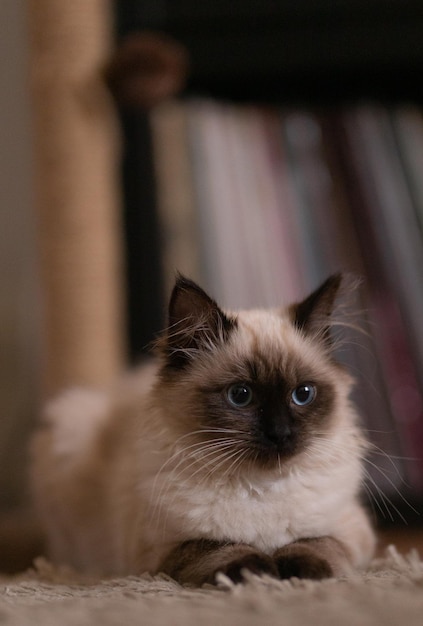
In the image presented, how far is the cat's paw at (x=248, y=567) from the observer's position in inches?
33.9

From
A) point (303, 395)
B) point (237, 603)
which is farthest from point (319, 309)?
point (237, 603)

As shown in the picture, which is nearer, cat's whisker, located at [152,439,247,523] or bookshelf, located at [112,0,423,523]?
cat's whisker, located at [152,439,247,523]

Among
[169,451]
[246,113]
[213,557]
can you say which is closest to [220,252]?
[246,113]

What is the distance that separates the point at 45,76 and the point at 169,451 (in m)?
1.26

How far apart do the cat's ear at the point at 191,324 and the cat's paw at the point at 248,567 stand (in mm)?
344

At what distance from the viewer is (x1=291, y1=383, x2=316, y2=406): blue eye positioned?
102cm

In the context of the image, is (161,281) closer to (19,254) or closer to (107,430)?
(107,430)

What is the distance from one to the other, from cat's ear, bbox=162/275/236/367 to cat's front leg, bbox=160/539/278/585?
30 centimetres

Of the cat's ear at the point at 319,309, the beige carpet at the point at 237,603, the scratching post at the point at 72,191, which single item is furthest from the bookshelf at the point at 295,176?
the beige carpet at the point at 237,603

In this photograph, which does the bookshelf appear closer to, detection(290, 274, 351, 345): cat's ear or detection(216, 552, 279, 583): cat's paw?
detection(290, 274, 351, 345): cat's ear

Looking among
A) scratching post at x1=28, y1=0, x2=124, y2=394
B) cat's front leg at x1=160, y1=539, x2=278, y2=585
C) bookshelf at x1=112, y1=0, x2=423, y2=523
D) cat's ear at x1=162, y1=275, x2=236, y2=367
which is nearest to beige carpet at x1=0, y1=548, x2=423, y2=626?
cat's front leg at x1=160, y1=539, x2=278, y2=585

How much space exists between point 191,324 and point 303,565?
41cm

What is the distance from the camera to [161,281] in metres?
1.98

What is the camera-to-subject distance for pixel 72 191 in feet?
6.06
